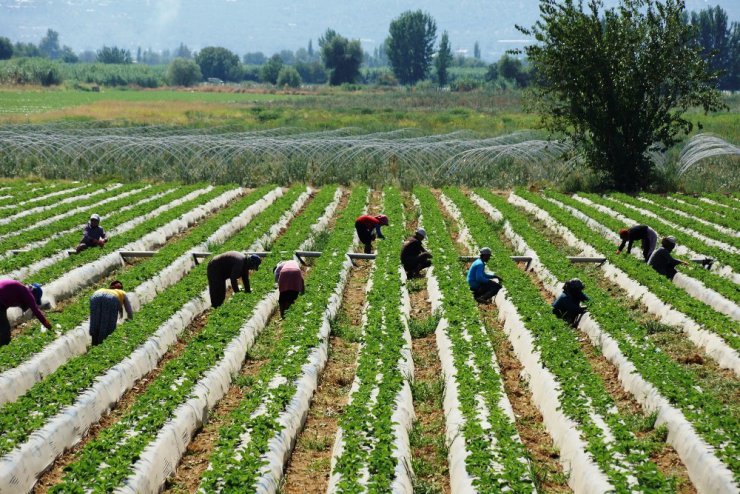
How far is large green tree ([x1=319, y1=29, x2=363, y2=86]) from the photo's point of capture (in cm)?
12550

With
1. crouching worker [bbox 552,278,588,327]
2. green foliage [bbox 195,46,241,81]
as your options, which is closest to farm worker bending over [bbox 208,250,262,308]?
crouching worker [bbox 552,278,588,327]

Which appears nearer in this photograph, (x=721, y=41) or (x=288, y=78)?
(x=721, y=41)

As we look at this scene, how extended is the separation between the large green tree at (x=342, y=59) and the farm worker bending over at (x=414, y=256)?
115 metres

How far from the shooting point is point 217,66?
17350 cm

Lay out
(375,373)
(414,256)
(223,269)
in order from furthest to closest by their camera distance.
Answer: (414,256) < (223,269) < (375,373)

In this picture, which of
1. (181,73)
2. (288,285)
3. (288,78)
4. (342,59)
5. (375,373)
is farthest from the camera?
(181,73)

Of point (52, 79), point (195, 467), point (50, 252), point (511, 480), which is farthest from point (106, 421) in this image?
point (52, 79)

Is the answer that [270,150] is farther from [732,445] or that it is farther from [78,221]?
[732,445]

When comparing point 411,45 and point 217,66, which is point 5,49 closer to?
point 217,66

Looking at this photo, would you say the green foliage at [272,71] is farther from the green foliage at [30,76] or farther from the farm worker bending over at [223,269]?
the farm worker bending over at [223,269]

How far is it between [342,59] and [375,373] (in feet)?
400

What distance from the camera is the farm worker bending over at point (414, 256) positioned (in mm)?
15336

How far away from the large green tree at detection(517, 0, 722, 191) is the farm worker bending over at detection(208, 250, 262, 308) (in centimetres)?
1972

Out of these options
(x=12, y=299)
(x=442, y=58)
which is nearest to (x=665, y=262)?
(x=12, y=299)
